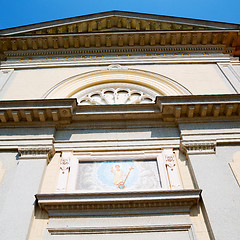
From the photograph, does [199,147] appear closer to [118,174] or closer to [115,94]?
[118,174]

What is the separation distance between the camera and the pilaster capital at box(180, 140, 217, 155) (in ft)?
26.1

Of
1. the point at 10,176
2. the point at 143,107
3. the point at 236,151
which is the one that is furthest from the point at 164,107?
the point at 10,176

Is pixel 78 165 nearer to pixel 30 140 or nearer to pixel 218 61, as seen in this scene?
pixel 30 140

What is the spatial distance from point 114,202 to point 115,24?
10.7 meters

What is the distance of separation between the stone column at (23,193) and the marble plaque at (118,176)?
1.02m

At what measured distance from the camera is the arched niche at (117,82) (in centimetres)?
1083

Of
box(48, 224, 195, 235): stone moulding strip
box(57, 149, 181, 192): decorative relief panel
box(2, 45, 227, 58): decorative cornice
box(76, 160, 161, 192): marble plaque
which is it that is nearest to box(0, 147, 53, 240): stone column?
box(57, 149, 181, 192): decorative relief panel

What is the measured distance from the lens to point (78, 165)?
26.3 ft

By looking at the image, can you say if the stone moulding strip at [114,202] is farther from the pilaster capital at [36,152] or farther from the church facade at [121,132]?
the pilaster capital at [36,152]

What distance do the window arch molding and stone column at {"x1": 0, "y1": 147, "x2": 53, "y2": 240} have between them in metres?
3.13

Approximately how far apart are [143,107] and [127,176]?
2384 millimetres

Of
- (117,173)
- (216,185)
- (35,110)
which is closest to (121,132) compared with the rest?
(117,173)

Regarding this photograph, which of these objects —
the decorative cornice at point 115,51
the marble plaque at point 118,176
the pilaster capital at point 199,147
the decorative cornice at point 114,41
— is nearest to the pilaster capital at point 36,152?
the marble plaque at point 118,176

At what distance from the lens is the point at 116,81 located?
462 inches
